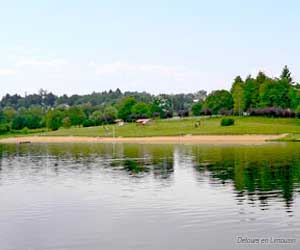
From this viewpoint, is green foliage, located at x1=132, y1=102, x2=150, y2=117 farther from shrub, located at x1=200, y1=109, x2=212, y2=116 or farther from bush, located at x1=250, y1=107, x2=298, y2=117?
bush, located at x1=250, y1=107, x2=298, y2=117

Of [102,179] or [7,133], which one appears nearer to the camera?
[102,179]

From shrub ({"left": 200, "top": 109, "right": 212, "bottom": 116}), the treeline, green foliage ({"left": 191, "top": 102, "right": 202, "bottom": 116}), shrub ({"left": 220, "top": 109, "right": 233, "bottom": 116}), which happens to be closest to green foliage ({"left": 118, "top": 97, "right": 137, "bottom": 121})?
the treeline

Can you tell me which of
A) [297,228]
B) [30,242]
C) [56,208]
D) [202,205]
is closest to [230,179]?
[202,205]

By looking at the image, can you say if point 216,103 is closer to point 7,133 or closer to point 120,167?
point 7,133

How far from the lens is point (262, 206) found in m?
34.2

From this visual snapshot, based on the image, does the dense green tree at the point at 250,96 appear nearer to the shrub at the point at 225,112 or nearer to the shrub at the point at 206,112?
the shrub at the point at 225,112

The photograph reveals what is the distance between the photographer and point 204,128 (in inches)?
5404

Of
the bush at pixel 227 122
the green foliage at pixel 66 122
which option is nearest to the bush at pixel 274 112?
the bush at pixel 227 122

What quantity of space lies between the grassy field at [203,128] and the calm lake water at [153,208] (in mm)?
68490

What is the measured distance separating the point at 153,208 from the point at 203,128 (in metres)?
103

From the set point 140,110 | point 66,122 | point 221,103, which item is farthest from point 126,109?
point 221,103

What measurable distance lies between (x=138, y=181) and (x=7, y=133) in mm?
144158

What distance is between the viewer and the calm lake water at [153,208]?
87.6 feet

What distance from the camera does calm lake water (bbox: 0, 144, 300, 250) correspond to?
87.6ft
